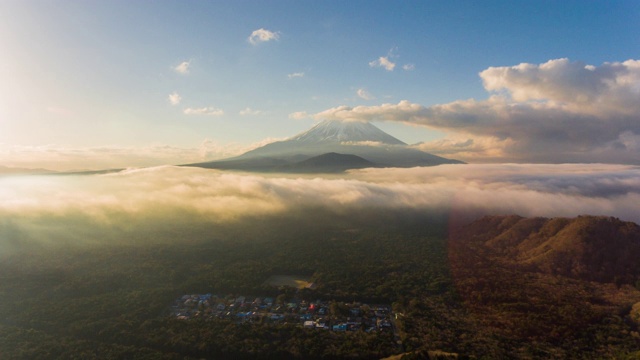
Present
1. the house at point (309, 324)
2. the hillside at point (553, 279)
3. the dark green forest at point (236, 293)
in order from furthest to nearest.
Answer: the house at point (309, 324), the hillside at point (553, 279), the dark green forest at point (236, 293)

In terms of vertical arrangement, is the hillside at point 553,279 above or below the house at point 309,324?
above

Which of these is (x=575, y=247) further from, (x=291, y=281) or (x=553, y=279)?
(x=291, y=281)

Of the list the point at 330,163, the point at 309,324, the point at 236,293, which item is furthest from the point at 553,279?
the point at 330,163

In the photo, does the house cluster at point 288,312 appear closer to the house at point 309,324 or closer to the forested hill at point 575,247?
the house at point 309,324

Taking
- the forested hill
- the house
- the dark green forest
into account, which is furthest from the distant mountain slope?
the house

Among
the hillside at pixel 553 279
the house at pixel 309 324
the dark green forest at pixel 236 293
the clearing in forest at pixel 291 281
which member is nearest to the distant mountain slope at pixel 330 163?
the dark green forest at pixel 236 293

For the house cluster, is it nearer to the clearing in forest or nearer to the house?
the house
